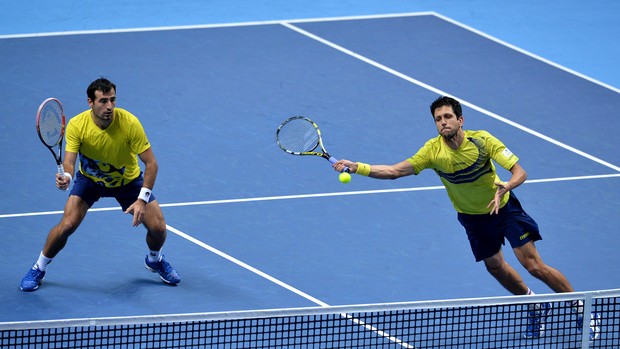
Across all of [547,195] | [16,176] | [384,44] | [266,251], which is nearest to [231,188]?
[266,251]

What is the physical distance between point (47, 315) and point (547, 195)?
4952 millimetres

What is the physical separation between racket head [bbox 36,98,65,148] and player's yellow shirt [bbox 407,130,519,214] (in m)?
2.70

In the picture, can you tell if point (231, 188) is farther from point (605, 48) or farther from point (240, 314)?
point (605, 48)

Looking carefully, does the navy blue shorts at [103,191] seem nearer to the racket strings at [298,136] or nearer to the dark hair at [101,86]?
the dark hair at [101,86]

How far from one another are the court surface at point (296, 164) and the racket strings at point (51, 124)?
53.2 inches

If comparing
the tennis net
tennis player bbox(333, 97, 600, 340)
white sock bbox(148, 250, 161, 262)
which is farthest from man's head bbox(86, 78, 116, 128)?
tennis player bbox(333, 97, 600, 340)

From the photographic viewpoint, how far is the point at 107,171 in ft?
31.0

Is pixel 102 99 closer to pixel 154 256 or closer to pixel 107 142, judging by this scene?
pixel 107 142

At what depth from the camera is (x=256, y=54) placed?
1477 cm

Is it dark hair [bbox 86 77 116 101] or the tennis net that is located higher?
dark hair [bbox 86 77 116 101]

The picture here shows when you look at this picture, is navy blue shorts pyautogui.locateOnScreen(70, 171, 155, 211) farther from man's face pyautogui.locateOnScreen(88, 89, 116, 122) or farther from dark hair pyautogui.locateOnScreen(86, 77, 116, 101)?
dark hair pyautogui.locateOnScreen(86, 77, 116, 101)

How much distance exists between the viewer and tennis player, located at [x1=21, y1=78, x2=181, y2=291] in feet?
30.1

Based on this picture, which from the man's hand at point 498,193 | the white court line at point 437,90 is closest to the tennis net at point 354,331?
the man's hand at point 498,193

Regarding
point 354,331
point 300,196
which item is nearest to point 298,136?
point 354,331
